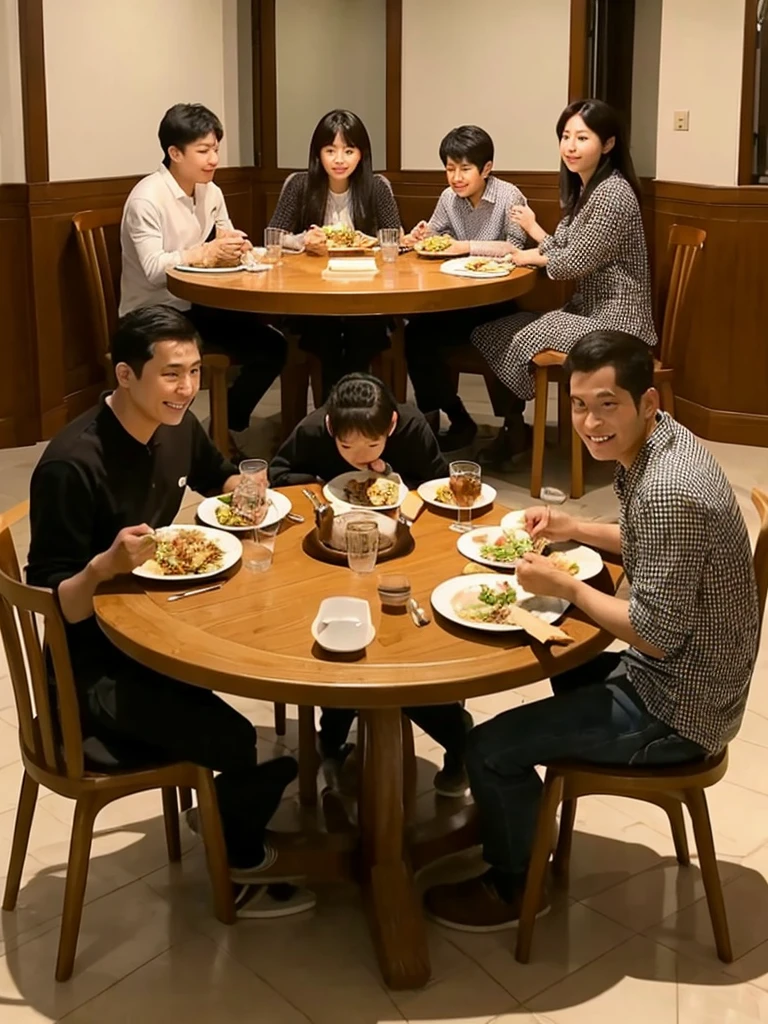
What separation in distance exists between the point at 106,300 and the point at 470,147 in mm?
1616

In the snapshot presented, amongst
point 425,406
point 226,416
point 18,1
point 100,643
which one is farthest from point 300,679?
point 18,1

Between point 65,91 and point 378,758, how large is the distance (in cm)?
400

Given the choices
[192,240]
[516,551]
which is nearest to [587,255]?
[192,240]

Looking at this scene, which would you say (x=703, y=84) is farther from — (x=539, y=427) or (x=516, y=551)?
(x=516, y=551)

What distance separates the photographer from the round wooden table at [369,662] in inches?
78.8

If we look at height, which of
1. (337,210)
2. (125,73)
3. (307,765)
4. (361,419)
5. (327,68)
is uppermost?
(327,68)

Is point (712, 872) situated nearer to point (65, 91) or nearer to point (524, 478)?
point (524, 478)

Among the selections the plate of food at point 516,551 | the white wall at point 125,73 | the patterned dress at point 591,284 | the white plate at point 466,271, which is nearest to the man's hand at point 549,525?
the plate of food at point 516,551

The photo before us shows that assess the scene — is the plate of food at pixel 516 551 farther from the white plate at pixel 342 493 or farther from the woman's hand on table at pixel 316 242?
the woman's hand on table at pixel 316 242

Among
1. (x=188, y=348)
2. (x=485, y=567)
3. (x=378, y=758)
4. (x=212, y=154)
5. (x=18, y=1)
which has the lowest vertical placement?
(x=378, y=758)

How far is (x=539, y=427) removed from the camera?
15.9ft

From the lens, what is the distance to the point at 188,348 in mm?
2520

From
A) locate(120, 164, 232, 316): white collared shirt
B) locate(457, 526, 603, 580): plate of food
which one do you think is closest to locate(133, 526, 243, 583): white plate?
locate(457, 526, 603, 580): plate of food

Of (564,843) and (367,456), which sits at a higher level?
(367,456)
